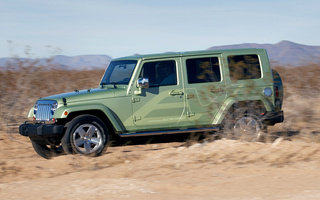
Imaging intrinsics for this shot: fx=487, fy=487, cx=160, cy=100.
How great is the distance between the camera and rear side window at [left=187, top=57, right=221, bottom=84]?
28.2ft

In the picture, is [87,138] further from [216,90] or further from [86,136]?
[216,90]

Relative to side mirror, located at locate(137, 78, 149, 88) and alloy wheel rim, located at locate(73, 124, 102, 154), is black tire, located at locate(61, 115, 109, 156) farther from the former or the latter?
side mirror, located at locate(137, 78, 149, 88)

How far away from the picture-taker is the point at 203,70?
341 inches

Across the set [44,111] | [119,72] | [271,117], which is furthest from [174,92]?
[44,111]

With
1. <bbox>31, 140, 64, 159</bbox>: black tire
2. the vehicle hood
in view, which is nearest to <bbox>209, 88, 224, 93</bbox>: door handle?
the vehicle hood

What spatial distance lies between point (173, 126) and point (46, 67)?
671 cm

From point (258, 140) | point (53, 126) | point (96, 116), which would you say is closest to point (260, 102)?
point (258, 140)

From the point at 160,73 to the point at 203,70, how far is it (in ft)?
2.56

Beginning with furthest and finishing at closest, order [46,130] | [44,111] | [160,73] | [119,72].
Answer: [119,72], [160,73], [44,111], [46,130]

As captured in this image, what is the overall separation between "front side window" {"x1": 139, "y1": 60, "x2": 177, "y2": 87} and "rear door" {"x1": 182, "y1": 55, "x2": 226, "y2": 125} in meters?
0.23

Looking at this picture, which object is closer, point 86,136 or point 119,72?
point 86,136

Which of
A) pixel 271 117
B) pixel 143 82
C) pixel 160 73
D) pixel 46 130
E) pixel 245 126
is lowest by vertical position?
pixel 245 126

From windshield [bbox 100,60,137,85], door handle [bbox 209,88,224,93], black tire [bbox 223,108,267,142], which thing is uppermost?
windshield [bbox 100,60,137,85]

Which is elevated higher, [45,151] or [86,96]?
[86,96]
